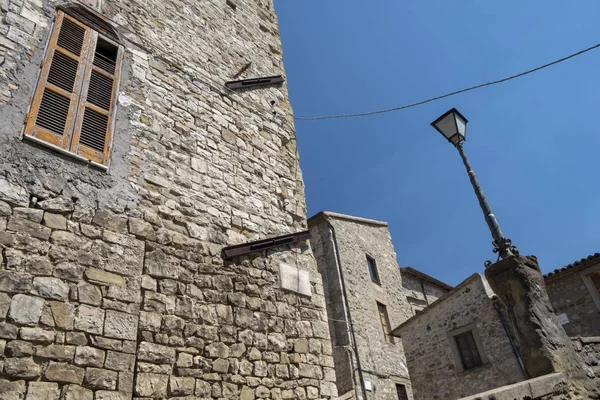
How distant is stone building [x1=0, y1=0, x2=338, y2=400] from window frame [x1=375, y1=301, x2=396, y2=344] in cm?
1029

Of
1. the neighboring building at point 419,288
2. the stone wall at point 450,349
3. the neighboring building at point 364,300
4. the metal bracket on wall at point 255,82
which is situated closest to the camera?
the metal bracket on wall at point 255,82

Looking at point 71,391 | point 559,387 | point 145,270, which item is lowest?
point 559,387

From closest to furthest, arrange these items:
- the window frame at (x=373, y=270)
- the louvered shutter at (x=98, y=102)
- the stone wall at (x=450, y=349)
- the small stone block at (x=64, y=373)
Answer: the small stone block at (x=64, y=373) → the louvered shutter at (x=98, y=102) → the stone wall at (x=450, y=349) → the window frame at (x=373, y=270)

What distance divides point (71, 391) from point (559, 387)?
4452 millimetres

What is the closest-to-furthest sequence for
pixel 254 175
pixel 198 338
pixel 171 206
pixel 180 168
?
pixel 198 338, pixel 171 206, pixel 180 168, pixel 254 175

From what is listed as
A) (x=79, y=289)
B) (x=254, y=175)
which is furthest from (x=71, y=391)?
(x=254, y=175)

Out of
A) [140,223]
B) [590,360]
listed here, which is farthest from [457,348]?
[140,223]

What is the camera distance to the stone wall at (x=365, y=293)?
12.8 m

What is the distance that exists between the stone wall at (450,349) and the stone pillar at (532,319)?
260 inches

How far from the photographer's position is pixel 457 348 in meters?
11.7

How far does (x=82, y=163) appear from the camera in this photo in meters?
3.66

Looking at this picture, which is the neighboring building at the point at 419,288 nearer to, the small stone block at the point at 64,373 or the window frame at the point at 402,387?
the window frame at the point at 402,387

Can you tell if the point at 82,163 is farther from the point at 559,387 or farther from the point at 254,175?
the point at 559,387

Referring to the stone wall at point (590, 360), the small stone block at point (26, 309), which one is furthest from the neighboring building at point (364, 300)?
the small stone block at point (26, 309)
